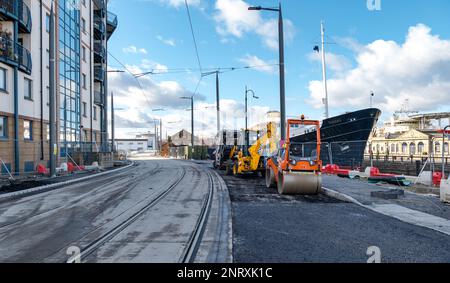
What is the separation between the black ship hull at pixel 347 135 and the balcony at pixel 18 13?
798 inches

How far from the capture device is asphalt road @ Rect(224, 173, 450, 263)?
197 inches

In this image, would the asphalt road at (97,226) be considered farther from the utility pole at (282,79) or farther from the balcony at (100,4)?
the balcony at (100,4)

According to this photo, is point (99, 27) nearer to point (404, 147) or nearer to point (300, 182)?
point (300, 182)

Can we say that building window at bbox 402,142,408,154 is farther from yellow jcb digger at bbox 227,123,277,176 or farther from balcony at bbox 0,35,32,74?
balcony at bbox 0,35,32,74

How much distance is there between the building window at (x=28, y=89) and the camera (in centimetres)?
2172

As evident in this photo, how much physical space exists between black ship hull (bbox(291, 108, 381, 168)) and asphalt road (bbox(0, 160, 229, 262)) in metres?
11.7

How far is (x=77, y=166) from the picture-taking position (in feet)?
77.0

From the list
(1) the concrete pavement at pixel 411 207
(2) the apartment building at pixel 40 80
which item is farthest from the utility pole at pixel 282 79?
(2) the apartment building at pixel 40 80

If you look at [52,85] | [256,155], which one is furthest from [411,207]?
[52,85]

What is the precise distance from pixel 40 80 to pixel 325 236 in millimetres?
23398

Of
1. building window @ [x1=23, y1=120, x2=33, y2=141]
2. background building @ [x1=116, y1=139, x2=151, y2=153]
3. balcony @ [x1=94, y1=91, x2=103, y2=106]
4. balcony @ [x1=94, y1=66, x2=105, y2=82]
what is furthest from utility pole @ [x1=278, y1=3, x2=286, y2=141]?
background building @ [x1=116, y1=139, x2=151, y2=153]

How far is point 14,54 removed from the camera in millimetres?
19562
